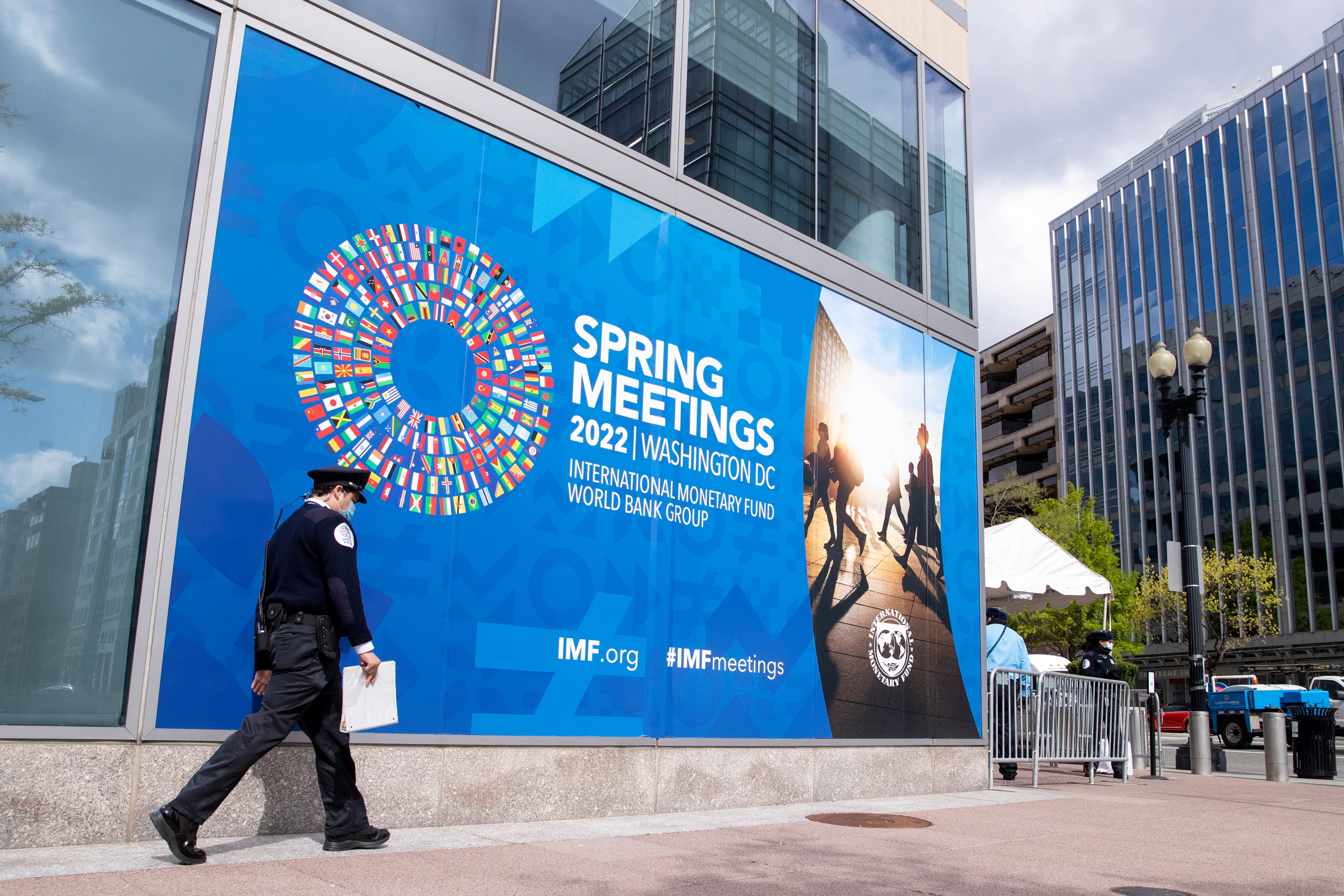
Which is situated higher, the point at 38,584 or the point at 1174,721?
the point at 38,584

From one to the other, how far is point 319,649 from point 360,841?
3.32 feet

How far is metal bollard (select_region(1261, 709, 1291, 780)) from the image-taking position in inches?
542

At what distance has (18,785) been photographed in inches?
187

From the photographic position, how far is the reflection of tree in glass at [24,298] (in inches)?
207

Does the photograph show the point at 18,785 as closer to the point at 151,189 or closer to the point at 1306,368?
the point at 151,189

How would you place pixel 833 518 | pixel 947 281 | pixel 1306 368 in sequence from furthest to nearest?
pixel 1306 368
pixel 947 281
pixel 833 518

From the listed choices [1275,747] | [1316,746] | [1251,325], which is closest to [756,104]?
[1275,747]

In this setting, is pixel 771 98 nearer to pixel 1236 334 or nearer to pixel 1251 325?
pixel 1251 325

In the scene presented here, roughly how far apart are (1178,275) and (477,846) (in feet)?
234

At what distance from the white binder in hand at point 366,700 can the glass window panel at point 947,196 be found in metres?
7.95

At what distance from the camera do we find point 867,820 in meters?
7.41

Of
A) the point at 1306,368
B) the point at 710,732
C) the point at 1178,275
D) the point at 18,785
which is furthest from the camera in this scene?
the point at 1178,275

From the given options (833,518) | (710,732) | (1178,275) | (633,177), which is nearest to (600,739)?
(710,732)

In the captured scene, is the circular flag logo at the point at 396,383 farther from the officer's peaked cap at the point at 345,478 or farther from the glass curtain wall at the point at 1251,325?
the glass curtain wall at the point at 1251,325
